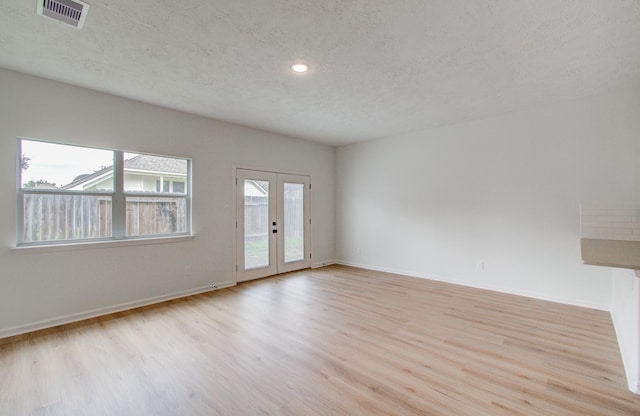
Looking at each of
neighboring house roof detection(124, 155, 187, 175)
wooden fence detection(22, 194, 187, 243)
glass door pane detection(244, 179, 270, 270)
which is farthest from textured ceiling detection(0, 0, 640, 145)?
glass door pane detection(244, 179, 270, 270)

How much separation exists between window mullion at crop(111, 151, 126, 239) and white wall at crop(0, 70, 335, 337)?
0.59ft

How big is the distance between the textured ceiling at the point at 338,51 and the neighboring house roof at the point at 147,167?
→ 784 mm

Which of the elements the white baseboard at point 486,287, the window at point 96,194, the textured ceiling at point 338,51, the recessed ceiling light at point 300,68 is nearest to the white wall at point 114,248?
the window at point 96,194

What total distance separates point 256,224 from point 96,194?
7.95 ft

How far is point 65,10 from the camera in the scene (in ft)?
6.86

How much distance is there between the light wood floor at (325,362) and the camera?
1.94 metres

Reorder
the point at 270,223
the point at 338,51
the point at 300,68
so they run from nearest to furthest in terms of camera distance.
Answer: the point at 338,51 → the point at 300,68 → the point at 270,223

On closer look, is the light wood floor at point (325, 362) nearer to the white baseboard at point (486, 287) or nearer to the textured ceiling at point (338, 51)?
the white baseboard at point (486, 287)

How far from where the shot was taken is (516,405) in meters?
1.91

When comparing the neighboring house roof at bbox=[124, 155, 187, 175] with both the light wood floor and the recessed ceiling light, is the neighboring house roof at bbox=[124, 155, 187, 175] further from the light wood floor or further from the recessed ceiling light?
the recessed ceiling light

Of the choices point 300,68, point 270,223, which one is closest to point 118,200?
point 270,223

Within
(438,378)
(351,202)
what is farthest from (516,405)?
(351,202)

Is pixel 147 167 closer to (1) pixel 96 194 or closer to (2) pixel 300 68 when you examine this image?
(1) pixel 96 194

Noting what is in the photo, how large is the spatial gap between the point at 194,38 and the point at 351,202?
4639 millimetres
